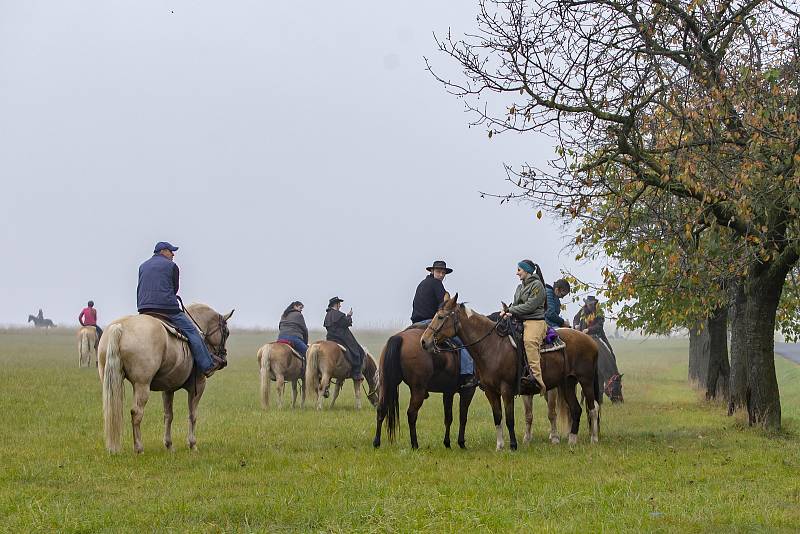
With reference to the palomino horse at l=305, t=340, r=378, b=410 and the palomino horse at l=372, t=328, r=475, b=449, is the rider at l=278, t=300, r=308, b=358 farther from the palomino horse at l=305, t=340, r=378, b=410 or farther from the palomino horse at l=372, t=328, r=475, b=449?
the palomino horse at l=372, t=328, r=475, b=449

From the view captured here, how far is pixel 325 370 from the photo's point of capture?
23312 mm

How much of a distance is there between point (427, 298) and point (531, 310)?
195 centimetres

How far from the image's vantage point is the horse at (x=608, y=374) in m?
26.9

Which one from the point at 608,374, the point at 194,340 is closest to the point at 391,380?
the point at 194,340

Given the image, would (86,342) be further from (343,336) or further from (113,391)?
(113,391)

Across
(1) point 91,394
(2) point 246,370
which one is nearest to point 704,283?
(1) point 91,394

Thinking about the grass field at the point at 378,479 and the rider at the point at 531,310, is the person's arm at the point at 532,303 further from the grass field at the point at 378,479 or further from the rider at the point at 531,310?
the grass field at the point at 378,479

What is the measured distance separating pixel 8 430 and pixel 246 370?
2416 centimetres

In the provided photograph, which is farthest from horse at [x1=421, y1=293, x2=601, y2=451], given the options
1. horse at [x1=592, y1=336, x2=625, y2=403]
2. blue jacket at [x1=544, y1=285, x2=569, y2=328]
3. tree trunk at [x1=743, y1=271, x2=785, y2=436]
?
horse at [x1=592, y1=336, x2=625, y2=403]

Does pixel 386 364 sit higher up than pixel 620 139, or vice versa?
pixel 620 139

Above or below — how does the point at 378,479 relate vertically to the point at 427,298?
below

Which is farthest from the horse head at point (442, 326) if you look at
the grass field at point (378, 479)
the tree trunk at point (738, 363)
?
the tree trunk at point (738, 363)

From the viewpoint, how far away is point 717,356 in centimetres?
2723

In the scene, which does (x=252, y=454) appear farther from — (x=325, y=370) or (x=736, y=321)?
(x=736, y=321)
